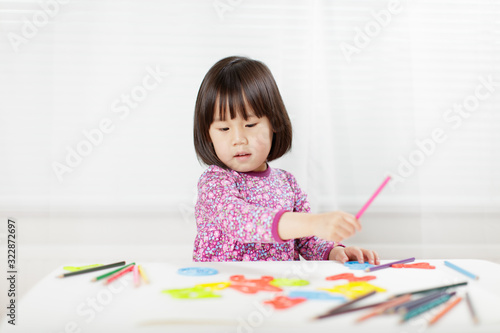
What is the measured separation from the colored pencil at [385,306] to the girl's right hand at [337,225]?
13 cm

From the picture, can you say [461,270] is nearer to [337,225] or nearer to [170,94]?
[337,225]

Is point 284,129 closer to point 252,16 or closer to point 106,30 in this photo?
point 252,16

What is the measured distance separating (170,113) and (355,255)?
2.37ft

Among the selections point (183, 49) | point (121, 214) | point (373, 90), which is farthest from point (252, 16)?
point (121, 214)

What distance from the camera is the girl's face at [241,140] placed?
1003 mm

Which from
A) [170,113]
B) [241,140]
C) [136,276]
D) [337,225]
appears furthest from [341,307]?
[170,113]

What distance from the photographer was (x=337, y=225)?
27.2 inches

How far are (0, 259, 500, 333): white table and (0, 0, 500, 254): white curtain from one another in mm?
679

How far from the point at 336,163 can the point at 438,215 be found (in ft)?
1.15

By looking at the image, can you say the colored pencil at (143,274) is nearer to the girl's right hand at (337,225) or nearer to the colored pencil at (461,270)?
the girl's right hand at (337,225)

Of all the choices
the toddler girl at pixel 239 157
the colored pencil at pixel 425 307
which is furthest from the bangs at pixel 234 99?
the colored pencil at pixel 425 307

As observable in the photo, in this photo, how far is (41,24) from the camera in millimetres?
1369

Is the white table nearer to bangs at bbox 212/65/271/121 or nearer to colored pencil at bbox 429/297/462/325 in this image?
colored pencil at bbox 429/297/462/325

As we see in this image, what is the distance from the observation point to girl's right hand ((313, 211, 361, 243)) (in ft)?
2.22
